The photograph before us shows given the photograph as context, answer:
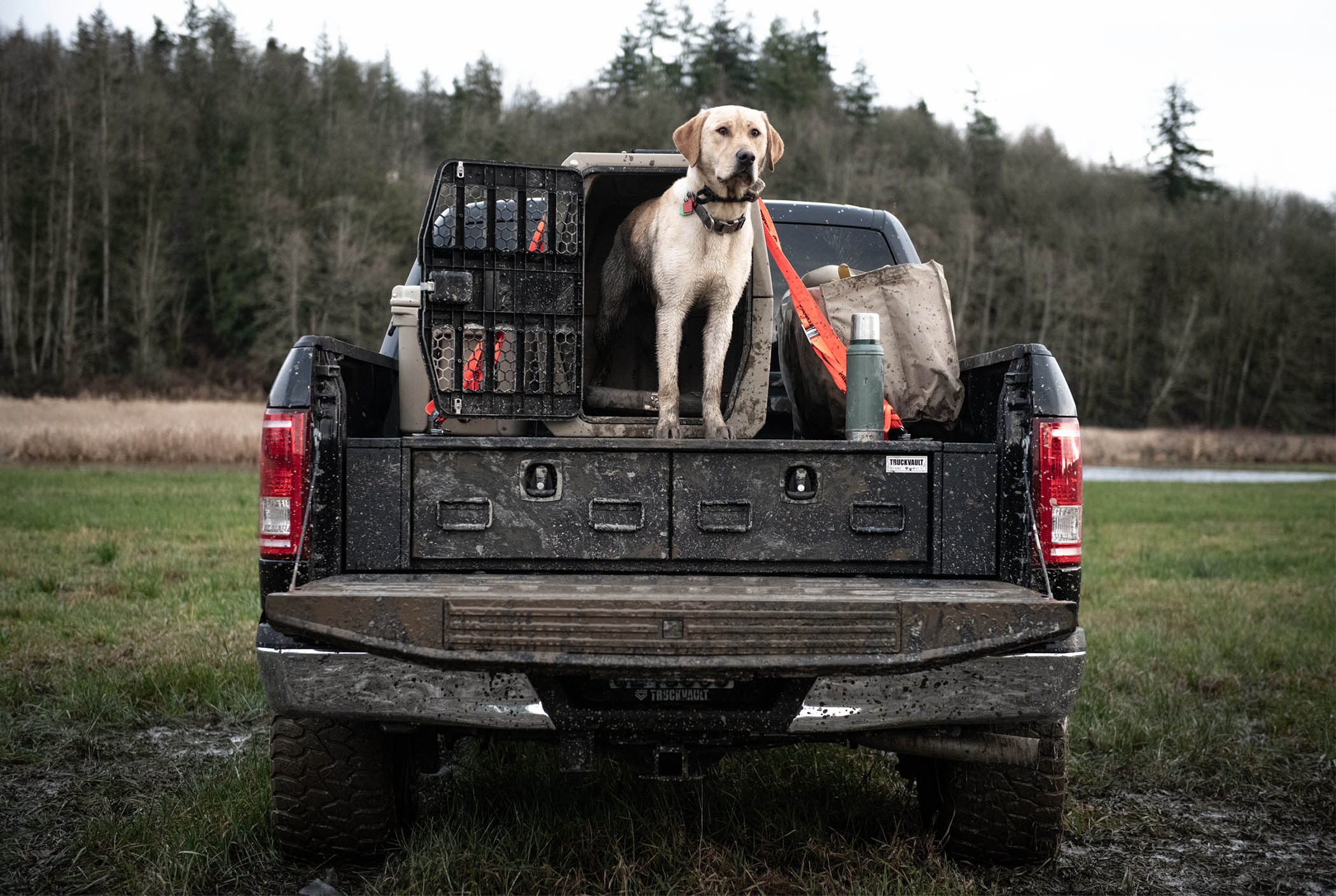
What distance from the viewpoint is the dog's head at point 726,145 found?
405 cm

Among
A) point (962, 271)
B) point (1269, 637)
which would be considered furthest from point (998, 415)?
point (962, 271)

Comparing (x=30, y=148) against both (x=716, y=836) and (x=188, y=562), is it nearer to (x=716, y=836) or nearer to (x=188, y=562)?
(x=188, y=562)

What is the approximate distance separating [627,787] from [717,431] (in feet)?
4.53

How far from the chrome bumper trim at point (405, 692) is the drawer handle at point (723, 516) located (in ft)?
2.25

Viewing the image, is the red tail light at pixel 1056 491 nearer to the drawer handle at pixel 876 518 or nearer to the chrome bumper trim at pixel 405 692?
the drawer handle at pixel 876 518

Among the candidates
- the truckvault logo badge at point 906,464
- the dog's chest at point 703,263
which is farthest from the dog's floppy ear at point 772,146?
the truckvault logo badge at point 906,464

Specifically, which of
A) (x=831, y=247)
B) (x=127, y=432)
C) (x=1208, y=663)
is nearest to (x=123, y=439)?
(x=127, y=432)

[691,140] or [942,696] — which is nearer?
[942,696]

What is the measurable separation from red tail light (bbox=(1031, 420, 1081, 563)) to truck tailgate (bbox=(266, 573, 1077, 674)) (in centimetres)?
33

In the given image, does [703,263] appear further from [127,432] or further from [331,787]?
[127,432]

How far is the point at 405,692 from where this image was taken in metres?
2.72

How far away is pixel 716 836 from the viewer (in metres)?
3.56

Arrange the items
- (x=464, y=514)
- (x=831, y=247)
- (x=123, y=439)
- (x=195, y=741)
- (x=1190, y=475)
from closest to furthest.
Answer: (x=464, y=514) < (x=195, y=741) < (x=831, y=247) < (x=123, y=439) < (x=1190, y=475)

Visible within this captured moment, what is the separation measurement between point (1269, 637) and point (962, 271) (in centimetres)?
5333
